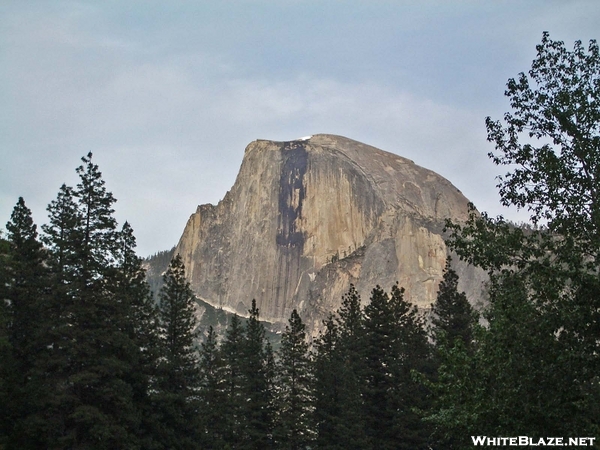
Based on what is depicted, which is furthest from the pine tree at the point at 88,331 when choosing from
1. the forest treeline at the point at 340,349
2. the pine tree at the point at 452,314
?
the pine tree at the point at 452,314

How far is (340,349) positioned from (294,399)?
24.3ft

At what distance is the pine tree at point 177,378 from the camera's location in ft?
118

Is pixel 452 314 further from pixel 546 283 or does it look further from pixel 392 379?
pixel 546 283

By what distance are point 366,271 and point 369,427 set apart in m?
118

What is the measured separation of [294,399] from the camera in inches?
1658

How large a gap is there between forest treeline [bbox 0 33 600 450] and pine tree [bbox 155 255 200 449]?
101 millimetres

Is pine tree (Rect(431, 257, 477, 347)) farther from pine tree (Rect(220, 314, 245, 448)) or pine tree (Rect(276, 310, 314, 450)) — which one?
pine tree (Rect(220, 314, 245, 448))

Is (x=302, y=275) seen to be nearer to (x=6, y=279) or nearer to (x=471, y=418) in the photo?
(x=6, y=279)

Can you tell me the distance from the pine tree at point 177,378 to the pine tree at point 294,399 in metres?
5.22

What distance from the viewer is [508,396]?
15617mm

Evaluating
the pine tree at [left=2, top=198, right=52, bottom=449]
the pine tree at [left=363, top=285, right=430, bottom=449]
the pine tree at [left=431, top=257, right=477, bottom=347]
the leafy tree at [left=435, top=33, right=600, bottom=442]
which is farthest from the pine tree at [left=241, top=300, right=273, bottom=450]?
the leafy tree at [left=435, top=33, right=600, bottom=442]

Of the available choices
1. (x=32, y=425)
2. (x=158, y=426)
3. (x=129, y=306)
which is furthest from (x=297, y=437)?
(x=32, y=425)

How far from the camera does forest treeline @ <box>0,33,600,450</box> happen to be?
A: 610 inches

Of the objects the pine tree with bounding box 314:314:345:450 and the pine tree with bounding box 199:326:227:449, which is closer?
the pine tree with bounding box 314:314:345:450
